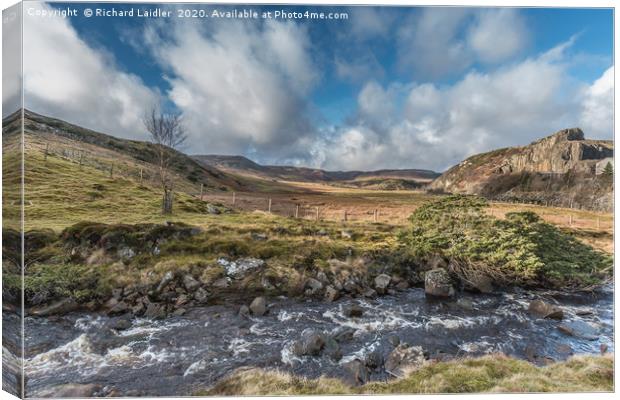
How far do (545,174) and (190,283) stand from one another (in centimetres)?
909

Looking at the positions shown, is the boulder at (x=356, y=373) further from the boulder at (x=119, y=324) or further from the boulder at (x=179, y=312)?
the boulder at (x=119, y=324)

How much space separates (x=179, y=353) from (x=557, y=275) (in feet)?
28.9

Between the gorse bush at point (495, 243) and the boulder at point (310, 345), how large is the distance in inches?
135

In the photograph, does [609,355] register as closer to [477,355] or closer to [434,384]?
[477,355]

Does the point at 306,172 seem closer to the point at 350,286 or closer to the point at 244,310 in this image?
the point at 350,286

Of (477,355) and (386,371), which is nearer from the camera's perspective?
(386,371)

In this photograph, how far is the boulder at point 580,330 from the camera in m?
5.58

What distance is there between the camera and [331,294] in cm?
667

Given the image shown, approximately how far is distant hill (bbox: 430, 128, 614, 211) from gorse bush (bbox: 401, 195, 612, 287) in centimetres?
45

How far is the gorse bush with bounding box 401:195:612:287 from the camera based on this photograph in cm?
625

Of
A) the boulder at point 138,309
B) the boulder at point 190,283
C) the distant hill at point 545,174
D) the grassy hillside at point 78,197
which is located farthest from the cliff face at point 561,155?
the boulder at point 138,309

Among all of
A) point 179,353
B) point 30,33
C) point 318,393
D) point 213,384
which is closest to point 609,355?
point 318,393

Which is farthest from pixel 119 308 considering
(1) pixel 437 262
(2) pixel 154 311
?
(1) pixel 437 262

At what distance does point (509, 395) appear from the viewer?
437 centimetres
